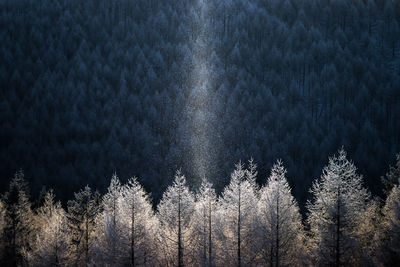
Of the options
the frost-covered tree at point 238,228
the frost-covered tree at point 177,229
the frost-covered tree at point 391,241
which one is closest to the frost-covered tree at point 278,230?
the frost-covered tree at point 238,228

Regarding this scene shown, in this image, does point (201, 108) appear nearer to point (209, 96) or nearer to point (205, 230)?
point (209, 96)

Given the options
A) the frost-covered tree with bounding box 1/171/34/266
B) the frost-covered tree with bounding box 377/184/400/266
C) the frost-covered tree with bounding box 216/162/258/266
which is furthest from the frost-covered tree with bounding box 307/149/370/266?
the frost-covered tree with bounding box 1/171/34/266

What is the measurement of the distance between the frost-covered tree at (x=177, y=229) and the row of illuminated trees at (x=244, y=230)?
3.1 inches

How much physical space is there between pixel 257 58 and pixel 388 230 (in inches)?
6200

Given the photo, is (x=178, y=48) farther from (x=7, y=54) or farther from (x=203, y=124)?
(x=7, y=54)

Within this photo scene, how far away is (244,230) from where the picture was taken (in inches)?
1132

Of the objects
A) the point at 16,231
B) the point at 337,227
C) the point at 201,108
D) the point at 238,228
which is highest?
the point at 201,108

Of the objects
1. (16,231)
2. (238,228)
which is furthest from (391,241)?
(16,231)

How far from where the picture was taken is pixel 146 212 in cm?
3120

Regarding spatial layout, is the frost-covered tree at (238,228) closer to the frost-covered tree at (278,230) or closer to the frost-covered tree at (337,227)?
the frost-covered tree at (278,230)

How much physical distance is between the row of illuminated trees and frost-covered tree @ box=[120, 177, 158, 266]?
0.08 m

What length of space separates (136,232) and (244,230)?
29.7 feet

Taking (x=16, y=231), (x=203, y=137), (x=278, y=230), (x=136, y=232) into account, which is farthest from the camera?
(x=203, y=137)

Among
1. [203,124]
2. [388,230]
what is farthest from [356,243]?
[203,124]
